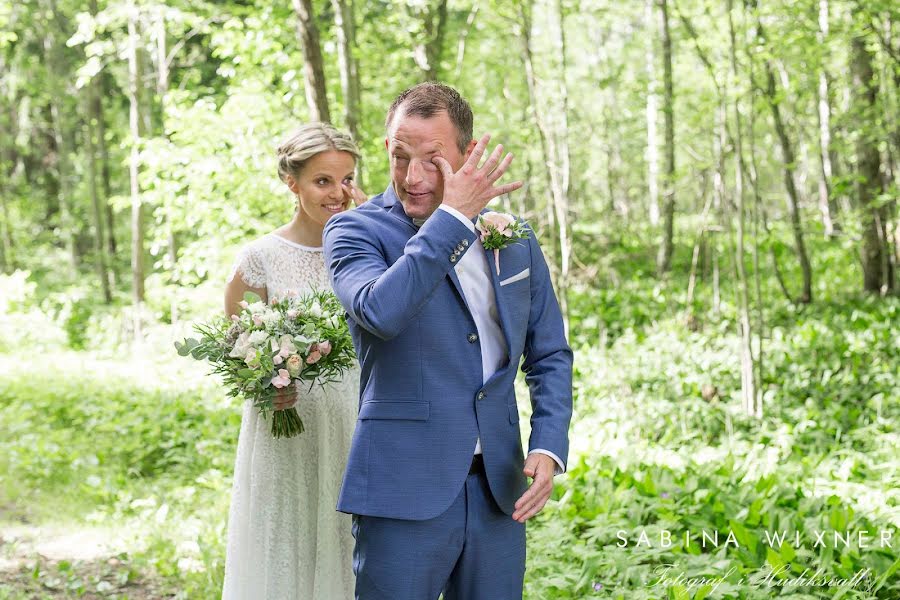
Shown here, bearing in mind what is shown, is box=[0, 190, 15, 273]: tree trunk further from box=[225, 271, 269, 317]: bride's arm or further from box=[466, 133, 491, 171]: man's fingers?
box=[466, 133, 491, 171]: man's fingers

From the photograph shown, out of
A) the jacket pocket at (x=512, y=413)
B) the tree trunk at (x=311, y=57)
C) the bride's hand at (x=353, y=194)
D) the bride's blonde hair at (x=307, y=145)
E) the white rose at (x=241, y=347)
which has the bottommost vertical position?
the jacket pocket at (x=512, y=413)

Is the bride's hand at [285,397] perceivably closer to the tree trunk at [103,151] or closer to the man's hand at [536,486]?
the man's hand at [536,486]

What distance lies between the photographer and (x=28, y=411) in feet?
29.4

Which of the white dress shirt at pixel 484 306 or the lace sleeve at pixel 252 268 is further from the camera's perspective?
the lace sleeve at pixel 252 268

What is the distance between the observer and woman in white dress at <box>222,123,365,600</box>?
10.8 ft

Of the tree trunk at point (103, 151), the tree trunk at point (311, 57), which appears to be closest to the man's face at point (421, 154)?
the tree trunk at point (311, 57)

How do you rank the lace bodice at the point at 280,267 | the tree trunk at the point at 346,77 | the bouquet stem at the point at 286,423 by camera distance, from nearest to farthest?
the bouquet stem at the point at 286,423 → the lace bodice at the point at 280,267 → the tree trunk at the point at 346,77

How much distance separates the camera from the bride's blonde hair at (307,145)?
3.31 meters

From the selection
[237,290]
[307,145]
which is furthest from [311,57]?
[237,290]

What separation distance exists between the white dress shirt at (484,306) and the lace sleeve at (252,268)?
4.36 ft

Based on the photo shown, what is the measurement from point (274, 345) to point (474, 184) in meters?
1.10

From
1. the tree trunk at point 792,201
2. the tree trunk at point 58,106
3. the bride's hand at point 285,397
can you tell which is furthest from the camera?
the tree trunk at point 58,106

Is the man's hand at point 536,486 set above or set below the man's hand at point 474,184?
below

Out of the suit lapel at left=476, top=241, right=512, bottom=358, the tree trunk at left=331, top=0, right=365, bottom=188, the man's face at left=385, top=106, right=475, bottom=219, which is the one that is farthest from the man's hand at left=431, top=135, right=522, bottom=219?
the tree trunk at left=331, top=0, right=365, bottom=188
